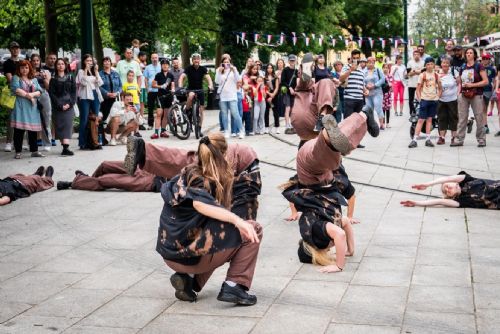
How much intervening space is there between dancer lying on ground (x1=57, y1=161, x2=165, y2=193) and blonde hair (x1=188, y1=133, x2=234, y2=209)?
17.1 ft

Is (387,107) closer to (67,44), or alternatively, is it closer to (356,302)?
(356,302)

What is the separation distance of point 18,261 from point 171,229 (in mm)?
2251

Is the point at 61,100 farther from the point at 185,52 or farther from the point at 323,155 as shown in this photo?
the point at 185,52

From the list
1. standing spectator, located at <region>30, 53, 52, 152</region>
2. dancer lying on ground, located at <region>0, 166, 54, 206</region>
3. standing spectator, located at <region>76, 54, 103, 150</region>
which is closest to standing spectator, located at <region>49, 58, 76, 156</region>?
standing spectator, located at <region>30, 53, 52, 152</region>

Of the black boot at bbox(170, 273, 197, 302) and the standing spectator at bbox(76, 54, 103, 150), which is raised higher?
the standing spectator at bbox(76, 54, 103, 150)

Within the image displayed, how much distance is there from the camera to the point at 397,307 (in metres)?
5.49

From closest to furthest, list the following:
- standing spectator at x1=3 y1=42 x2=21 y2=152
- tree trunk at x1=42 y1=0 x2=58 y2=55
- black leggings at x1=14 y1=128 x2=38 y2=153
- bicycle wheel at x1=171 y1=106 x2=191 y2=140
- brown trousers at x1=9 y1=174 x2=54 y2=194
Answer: brown trousers at x1=9 y1=174 x2=54 y2=194, black leggings at x1=14 y1=128 x2=38 y2=153, standing spectator at x1=3 y1=42 x2=21 y2=152, bicycle wheel at x1=171 y1=106 x2=191 y2=140, tree trunk at x1=42 y1=0 x2=58 y2=55

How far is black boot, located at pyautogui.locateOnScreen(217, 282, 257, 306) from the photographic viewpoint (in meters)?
5.52

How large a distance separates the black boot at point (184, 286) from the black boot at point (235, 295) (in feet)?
0.77

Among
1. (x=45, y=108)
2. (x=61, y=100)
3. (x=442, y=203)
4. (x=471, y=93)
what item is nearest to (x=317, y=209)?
(x=442, y=203)

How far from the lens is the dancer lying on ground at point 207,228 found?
5.31 meters

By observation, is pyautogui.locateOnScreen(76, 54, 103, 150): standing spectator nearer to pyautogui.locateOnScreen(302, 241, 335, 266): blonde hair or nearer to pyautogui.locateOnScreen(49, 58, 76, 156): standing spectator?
pyautogui.locateOnScreen(49, 58, 76, 156): standing spectator

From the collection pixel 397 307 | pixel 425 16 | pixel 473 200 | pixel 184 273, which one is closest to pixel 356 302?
pixel 397 307

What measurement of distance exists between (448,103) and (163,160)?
1047 centimetres
